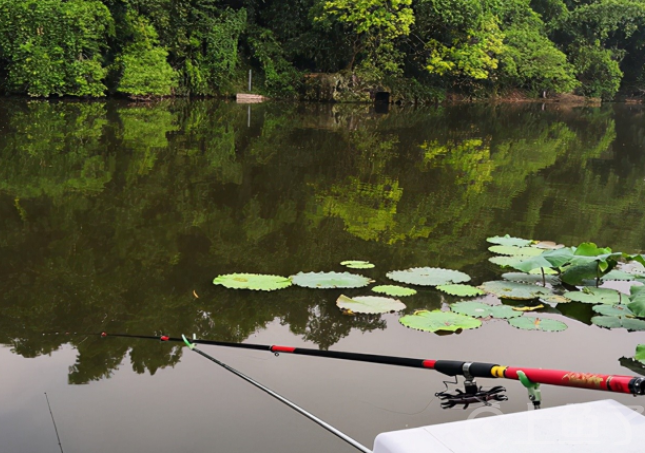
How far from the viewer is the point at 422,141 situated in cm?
1372

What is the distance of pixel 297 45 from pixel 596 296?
23031 millimetres

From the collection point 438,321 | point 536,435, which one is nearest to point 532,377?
point 536,435

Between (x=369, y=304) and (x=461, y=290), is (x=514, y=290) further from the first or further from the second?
(x=369, y=304)

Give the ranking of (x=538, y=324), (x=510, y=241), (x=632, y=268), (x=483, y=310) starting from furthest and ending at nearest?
(x=510, y=241)
(x=632, y=268)
(x=483, y=310)
(x=538, y=324)

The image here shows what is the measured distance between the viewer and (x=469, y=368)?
1.82 metres

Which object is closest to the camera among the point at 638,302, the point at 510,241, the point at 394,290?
the point at 638,302

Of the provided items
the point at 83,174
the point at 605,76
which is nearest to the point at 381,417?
the point at 83,174

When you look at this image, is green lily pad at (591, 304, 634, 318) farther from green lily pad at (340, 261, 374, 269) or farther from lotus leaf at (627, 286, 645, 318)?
green lily pad at (340, 261, 374, 269)

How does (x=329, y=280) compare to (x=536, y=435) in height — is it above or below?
below

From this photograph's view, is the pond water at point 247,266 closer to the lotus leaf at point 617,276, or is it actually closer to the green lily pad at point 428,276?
the green lily pad at point 428,276

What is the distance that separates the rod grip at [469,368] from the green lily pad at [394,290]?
98.1 inches

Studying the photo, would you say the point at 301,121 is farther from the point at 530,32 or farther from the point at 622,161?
the point at 530,32

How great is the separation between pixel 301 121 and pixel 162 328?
13038 mm

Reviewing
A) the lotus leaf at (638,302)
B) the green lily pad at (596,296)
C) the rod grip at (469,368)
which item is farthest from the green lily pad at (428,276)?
the rod grip at (469,368)
